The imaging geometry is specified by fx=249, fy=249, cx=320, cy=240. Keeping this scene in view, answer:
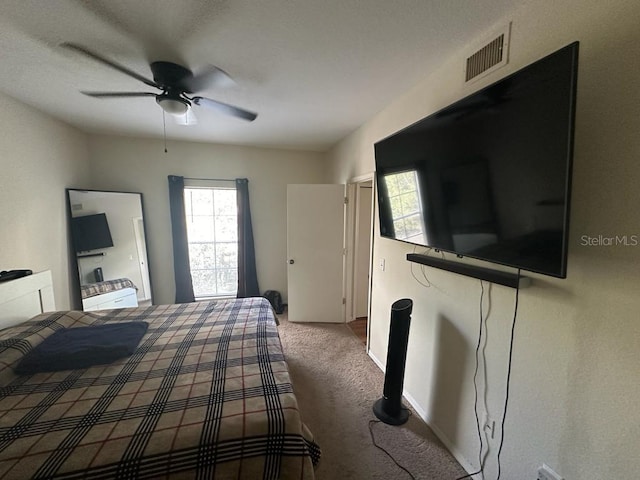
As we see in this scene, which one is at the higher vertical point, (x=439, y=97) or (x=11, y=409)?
(x=439, y=97)

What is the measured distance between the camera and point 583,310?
96 cm

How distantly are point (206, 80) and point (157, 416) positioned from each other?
1.83m

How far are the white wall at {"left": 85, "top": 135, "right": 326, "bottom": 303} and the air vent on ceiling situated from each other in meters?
2.72

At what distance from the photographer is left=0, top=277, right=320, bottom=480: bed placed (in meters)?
0.87

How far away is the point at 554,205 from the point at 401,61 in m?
1.27

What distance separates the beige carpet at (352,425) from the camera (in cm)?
148

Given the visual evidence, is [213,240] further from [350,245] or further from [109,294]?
[350,245]

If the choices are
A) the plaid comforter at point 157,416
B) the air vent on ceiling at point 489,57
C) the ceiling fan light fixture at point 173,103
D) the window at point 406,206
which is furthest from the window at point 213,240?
the air vent on ceiling at point 489,57

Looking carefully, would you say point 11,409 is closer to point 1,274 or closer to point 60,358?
point 60,358

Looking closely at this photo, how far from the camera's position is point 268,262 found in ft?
12.9

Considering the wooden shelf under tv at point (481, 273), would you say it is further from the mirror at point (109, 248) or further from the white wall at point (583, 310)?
the mirror at point (109, 248)

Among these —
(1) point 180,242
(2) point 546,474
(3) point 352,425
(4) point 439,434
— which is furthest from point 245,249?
(2) point 546,474

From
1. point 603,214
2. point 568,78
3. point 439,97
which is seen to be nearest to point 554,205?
point 603,214

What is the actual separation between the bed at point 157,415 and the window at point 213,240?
7.01 feet
